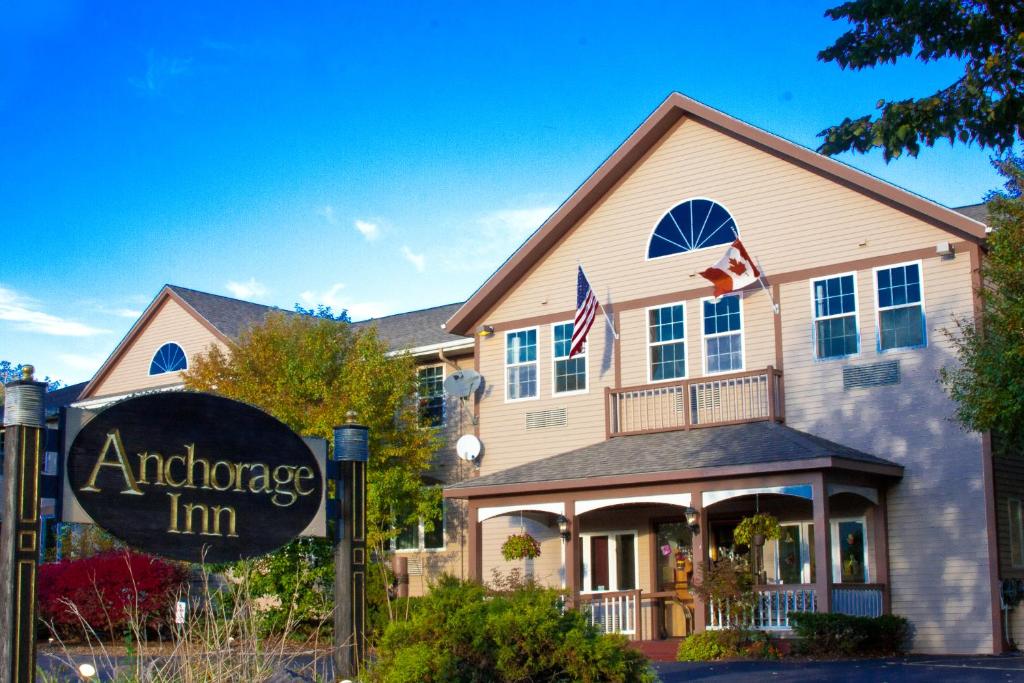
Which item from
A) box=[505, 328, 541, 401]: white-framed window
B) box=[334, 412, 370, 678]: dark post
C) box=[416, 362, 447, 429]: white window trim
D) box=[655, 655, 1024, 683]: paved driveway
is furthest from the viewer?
box=[416, 362, 447, 429]: white window trim

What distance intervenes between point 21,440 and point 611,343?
50.8ft

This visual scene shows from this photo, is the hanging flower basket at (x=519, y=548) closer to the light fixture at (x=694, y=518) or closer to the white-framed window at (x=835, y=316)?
the light fixture at (x=694, y=518)

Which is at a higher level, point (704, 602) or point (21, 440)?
point (21, 440)

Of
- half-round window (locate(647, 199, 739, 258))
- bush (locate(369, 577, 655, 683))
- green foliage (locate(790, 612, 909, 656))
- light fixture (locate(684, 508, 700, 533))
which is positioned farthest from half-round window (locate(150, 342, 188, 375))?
bush (locate(369, 577, 655, 683))

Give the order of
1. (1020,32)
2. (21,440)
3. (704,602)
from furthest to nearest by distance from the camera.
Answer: (704,602) < (1020,32) < (21,440)

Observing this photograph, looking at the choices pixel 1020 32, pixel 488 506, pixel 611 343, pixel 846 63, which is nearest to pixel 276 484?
pixel 846 63

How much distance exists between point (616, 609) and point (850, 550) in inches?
162

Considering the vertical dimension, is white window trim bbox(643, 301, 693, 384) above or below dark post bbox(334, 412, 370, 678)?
above

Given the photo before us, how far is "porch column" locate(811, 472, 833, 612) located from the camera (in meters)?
17.6

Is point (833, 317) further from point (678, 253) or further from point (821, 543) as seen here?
point (821, 543)

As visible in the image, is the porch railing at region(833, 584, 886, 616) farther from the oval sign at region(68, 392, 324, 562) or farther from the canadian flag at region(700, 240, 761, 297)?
the oval sign at region(68, 392, 324, 562)

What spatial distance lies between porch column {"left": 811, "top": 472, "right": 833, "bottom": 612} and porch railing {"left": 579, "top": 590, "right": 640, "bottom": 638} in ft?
12.0

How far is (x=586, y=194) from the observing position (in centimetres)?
2302

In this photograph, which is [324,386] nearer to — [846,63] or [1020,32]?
[846,63]
